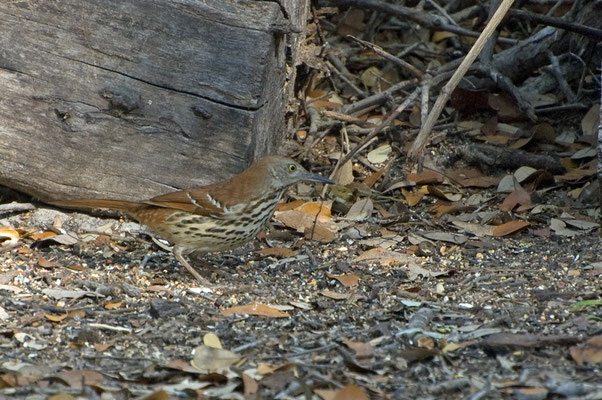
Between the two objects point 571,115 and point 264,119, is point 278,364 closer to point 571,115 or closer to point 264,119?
point 264,119

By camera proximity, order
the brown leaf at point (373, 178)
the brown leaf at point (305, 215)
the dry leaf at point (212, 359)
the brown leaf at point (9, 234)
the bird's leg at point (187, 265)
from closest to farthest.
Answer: the dry leaf at point (212, 359)
the bird's leg at point (187, 265)
the brown leaf at point (9, 234)
the brown leaf at point (305, 215)
the brown leaf at point (373, 178)

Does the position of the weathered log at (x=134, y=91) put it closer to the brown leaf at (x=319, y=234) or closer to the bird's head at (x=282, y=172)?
the bird's head at (x=282, y=172)

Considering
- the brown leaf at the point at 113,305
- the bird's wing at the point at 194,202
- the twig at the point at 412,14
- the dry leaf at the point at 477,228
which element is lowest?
the brown leaf at the point at 113,305

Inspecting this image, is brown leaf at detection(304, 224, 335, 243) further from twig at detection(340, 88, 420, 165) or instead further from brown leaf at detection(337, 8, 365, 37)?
brown leaf at detection(337, 8, 365, 37)

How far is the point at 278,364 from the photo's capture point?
133 inches

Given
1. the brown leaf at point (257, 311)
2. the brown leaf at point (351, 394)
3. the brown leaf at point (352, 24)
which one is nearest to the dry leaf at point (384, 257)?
the brown leaf at point (257, 311)

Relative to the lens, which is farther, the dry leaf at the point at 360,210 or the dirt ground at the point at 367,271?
the dry leaf at the point at 360,210

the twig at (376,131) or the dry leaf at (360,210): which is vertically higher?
the twig at (376,131)

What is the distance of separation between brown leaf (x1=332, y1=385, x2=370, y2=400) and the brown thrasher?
164 centimetres

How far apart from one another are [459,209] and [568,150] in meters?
1.09

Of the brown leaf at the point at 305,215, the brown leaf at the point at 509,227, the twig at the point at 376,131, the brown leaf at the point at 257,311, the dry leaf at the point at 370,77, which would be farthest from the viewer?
the dry leaf at the point at 370,77

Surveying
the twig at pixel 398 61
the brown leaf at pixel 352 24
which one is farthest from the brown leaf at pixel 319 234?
the brown leaf at pixel 352 24

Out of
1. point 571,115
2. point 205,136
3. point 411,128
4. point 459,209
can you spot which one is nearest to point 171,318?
point 205,136

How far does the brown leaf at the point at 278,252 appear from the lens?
5.05m
